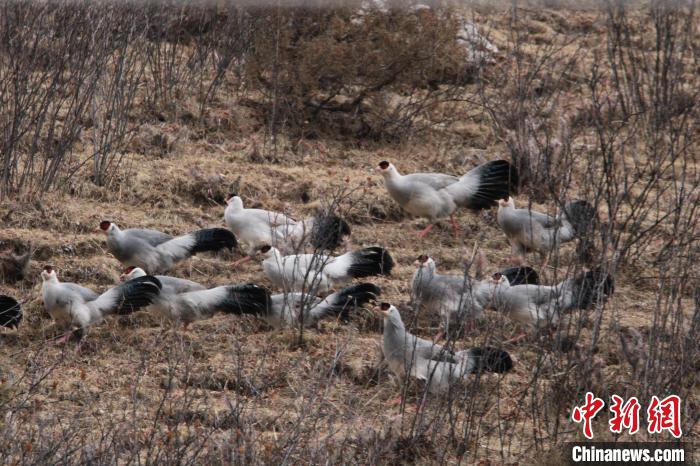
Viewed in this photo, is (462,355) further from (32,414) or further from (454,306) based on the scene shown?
(32,414)

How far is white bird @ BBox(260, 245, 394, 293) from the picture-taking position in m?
6.56

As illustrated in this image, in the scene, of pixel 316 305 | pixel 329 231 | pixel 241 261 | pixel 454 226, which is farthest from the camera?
pixel 454 226

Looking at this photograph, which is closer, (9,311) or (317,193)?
(9,311)

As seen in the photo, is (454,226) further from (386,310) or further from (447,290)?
(386,310)

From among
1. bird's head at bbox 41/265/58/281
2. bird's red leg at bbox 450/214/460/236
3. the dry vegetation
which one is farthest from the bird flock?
bird's red leg at bbox 450/214/460/236

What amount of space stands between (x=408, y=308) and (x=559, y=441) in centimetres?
166

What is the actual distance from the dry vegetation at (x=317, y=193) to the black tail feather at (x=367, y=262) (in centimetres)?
15

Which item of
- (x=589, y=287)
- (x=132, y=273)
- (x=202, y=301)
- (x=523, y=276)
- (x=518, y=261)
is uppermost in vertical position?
(x=589, y=287)

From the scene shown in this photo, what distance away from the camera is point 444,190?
7.80 m

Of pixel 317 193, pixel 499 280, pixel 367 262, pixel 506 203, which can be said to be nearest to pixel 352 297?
pixel 367 262

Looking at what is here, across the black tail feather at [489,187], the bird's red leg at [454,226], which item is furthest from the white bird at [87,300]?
the black tail feather at [489,187]

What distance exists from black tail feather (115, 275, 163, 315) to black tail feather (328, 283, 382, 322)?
3.14ft

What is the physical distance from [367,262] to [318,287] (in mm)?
682

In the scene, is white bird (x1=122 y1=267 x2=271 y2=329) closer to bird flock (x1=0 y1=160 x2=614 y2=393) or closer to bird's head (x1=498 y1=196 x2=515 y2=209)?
bird flock (x1=0 y1=160 x2=614 y2=393)
